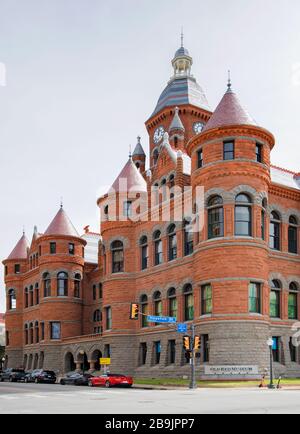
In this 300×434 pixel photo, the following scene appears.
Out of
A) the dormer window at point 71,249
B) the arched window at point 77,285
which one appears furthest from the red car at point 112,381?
the dormer window at point 71,249

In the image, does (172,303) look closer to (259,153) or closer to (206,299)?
(206,299)

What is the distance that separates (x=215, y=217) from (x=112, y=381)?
42.0 ft

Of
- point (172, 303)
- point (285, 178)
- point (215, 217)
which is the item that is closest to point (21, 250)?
point (172, 303)

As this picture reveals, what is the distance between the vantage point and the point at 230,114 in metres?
41.6

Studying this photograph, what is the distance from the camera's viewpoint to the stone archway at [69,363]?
62.8m

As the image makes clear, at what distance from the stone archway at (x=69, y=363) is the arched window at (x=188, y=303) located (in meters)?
22.7

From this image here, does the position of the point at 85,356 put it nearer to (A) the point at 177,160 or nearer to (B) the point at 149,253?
(B) the point at 149,253

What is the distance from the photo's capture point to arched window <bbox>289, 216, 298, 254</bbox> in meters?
45.1

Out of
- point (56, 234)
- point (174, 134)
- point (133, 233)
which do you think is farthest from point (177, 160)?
point (56, 234)

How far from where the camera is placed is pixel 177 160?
161 feet

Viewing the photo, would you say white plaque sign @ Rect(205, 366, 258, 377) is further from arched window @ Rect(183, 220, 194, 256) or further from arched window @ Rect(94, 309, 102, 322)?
arched window @ Rect(94, 309, 102, 322)

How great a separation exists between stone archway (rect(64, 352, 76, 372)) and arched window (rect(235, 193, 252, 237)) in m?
30.3

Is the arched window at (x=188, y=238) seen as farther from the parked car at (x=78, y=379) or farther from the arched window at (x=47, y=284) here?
the arched window at (x=47, y=284)

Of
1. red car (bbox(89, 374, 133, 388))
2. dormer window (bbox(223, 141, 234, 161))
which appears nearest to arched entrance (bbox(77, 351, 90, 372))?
red car (bbox(89, 374, 133, 388))
